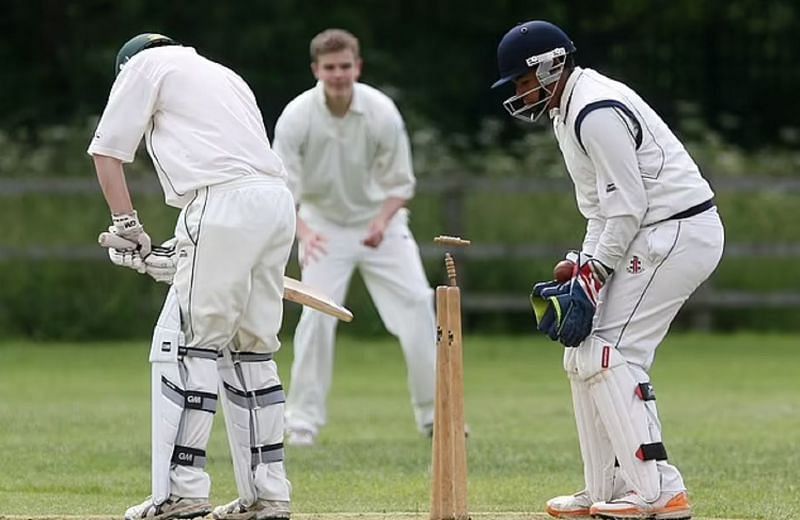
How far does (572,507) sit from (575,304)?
2.66 feet

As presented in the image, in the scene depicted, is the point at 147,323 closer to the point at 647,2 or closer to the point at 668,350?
the point at 668,350

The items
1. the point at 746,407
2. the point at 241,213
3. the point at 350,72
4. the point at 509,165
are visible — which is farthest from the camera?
the point at 509,165

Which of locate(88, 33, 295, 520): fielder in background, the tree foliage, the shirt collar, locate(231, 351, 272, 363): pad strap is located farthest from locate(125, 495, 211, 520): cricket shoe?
the tree foliage

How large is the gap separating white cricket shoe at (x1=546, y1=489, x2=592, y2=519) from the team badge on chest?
85 centimetres

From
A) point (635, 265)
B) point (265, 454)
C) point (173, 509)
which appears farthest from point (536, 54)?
point (173, 509)

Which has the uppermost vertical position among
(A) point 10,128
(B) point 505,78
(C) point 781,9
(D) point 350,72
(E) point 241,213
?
(C) point 781,9

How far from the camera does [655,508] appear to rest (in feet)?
22.4

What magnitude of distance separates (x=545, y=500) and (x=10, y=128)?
52.1ft

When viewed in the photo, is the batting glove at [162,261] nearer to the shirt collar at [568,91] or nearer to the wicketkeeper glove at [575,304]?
the wicketkeeper glove at [575,304]

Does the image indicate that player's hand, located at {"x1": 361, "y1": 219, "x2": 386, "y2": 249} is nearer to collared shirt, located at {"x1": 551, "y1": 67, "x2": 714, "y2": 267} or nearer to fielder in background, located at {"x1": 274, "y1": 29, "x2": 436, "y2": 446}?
fielder in background, located at {"x1": 274, "y1": 29, "x2": 436, "y2": 446}

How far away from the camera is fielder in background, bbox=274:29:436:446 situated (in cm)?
1045

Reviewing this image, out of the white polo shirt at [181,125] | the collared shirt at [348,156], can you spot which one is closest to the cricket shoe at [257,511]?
the white polo shirt at [181,125]

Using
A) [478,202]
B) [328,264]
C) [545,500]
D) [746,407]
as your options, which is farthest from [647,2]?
[545,500]

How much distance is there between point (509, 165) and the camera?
2050cm
